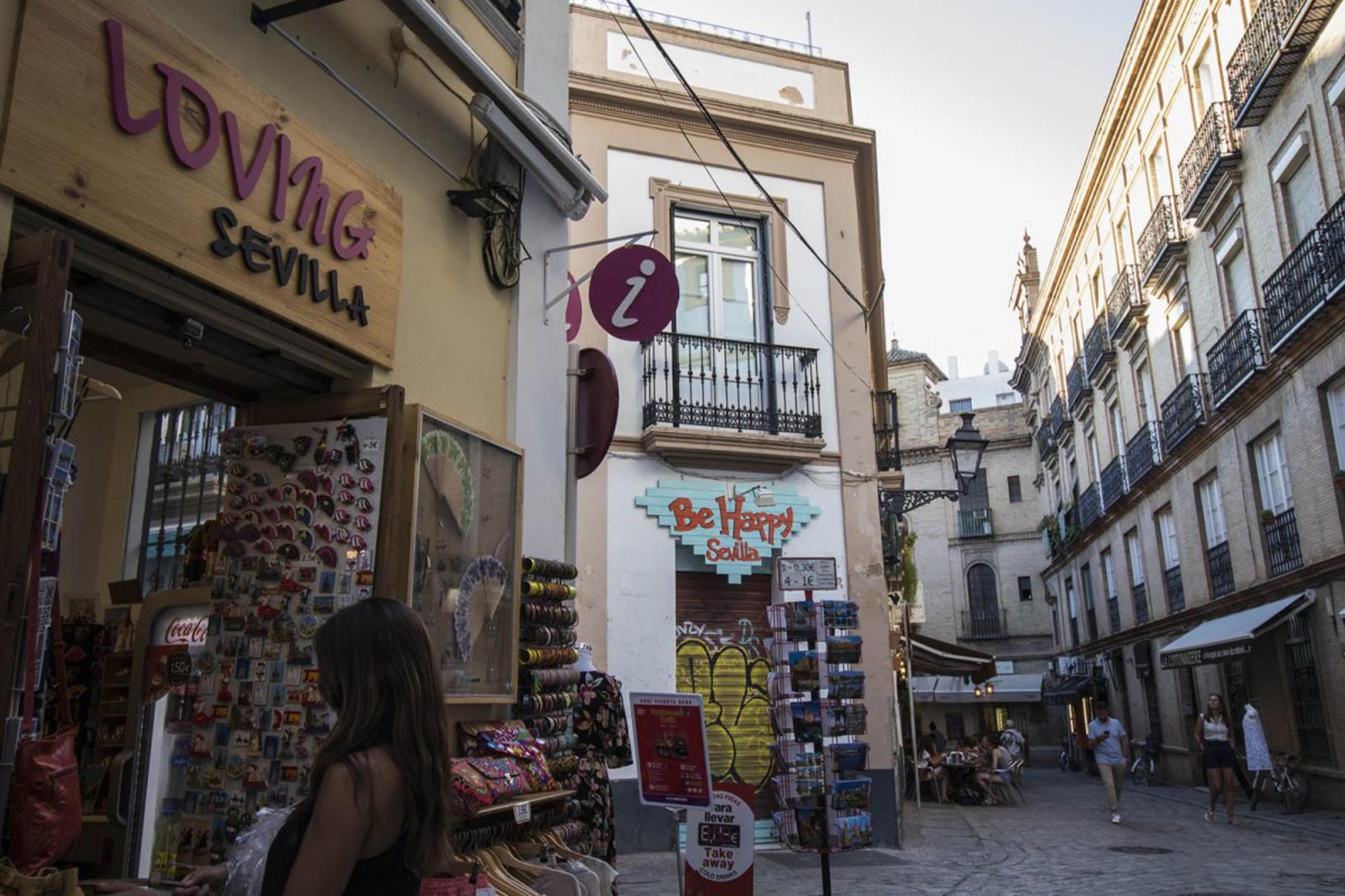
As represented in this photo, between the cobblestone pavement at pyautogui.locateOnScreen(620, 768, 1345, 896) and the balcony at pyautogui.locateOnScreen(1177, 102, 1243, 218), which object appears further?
the balcony at pyautogui.locateOnScreen(1177, 102, 1243, 218)

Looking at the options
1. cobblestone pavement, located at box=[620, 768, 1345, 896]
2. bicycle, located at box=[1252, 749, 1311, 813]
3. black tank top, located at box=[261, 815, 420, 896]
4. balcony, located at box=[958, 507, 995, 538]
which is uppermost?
balcony, located at box=[958, 507, 995, 538]

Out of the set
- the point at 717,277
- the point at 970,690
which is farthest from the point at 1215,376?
the point at 970,690

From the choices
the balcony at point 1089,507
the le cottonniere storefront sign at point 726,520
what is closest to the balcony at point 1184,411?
the balcony at point 1089,507

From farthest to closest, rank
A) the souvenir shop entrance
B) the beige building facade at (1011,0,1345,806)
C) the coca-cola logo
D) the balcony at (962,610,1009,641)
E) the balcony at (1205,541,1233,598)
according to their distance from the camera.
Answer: the balcony at (962,610,1009,641)
the balcony at (1205,541,1233,598)
the beige building facade at (1011,0,1345,806)
the coca-cola logo
the souvenir shop entrance

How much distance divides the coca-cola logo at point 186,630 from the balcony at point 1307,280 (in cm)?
1395

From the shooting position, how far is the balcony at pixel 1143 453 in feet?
76.3

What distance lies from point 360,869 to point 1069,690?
104ft

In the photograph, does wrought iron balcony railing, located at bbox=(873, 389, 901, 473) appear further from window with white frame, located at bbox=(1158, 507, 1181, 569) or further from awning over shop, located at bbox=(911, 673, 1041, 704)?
awning over shop, located at bbox=(911, 673, 1041, 704)

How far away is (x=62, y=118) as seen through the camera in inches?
132

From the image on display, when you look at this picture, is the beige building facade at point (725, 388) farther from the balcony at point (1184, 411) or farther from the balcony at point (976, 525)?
the balcony at point (976, 525)

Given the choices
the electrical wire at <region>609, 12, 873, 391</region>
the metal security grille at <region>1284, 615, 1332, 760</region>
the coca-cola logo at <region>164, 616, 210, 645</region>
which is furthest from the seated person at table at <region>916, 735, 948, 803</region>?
the coca-cola logo at <region>164, 616, 210, 645</region>

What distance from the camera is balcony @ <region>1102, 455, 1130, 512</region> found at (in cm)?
2591

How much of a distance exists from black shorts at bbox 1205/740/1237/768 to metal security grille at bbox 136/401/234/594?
13334 mm

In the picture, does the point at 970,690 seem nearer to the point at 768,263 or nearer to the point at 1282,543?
the point at 1282,543
